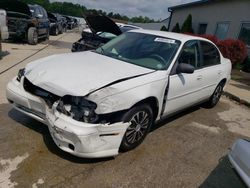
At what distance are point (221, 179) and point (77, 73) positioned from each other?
2.25m

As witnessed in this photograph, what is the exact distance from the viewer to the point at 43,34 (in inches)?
578

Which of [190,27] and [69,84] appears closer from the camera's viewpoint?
[69,84]

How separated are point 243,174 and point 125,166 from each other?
1389 mm

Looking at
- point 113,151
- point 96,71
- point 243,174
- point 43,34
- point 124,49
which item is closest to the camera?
point 243,174

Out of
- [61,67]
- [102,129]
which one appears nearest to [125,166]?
[102,129]

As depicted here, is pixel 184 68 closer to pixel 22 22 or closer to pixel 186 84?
pixel 186 84

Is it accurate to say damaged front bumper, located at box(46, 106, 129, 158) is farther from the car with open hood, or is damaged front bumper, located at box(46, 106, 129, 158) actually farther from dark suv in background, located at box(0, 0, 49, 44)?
dark suv in background, located at box(0, 0, 49, 44)

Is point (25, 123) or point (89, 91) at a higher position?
point (89, 91)

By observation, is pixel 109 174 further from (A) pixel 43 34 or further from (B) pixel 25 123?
(A) pixel 43 34

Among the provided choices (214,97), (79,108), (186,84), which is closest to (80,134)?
(79,108)

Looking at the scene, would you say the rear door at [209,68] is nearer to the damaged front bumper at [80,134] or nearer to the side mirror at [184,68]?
the side mirror at [184,68]

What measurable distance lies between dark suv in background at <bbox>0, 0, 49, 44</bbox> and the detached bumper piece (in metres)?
11.7

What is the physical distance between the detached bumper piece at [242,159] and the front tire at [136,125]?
3.90ft

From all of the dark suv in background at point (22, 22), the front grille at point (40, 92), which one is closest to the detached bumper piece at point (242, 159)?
the front grille at point (40, 92)
